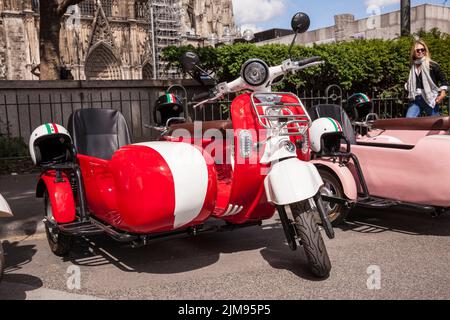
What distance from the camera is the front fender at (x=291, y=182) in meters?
→ 3.15

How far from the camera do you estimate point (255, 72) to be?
357 centimetres

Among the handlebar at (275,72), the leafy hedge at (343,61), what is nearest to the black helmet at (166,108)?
the handlebar at (275,72)

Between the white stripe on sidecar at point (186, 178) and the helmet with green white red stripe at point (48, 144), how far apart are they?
1.12m

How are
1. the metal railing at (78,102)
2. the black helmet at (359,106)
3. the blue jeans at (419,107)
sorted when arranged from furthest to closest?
1. the metal railing at (78,102)
2. the blue jeans at (419,107)
3. the black helmet at (359,106)

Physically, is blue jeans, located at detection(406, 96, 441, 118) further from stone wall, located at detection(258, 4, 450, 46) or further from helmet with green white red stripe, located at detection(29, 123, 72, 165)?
stone wall, located at detection(258, 4, 450, 46)

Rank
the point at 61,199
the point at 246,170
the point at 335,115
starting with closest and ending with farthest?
the point at 246,170 < the point at 61,199 < the point at 335,115

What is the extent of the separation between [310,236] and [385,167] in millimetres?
1701

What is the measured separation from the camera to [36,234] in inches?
196

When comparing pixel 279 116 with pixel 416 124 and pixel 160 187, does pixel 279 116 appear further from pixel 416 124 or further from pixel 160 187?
pixel 416 124

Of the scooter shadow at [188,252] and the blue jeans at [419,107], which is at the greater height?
the blue jeans at [419,107]

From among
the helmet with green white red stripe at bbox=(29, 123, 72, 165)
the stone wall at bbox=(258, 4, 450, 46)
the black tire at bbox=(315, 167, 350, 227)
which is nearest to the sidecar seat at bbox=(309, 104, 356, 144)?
the black tire at bbox=(315, 167, 350, 227)

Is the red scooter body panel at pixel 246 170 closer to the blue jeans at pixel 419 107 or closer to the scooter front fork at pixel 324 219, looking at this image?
the scooter front fork at pixel 324 219

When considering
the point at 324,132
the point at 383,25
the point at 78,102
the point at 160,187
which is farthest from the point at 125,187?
the point at 383,25

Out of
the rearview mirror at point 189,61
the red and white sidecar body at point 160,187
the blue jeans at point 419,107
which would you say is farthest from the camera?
the blue jeans at point 419,107
